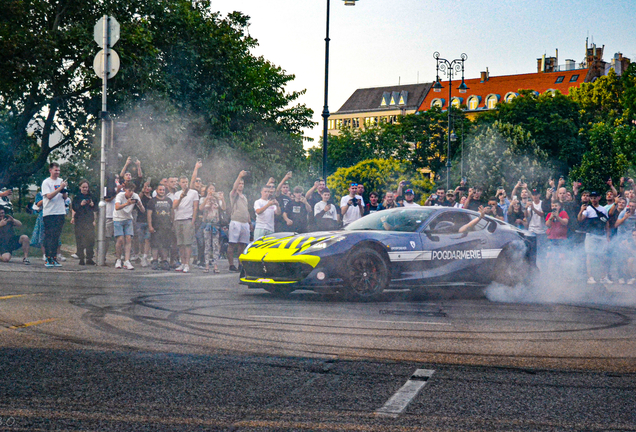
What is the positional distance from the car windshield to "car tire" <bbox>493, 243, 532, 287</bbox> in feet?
4.43

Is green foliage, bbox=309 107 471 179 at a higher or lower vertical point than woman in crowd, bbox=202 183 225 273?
higher

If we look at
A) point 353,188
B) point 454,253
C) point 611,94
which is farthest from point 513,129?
point 454,253

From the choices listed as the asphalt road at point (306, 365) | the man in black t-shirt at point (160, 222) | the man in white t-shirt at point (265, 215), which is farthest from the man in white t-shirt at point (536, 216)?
the man in black t-shirt at point (160, 222)

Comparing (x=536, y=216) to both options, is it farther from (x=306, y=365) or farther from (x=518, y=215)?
(x=306, y=365)

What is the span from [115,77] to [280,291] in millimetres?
18680

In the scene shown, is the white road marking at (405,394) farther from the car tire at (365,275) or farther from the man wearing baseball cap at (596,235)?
the man wearing baseball cap at (596,235)

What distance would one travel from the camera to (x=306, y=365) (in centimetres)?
602

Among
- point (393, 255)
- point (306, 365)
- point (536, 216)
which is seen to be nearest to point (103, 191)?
point (393, 255)

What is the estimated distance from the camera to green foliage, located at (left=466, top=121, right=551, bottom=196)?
2815 inches

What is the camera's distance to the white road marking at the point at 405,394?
4.64 m

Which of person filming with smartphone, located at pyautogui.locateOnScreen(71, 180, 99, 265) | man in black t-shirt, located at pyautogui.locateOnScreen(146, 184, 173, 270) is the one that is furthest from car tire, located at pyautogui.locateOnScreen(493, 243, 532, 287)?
person filming with smartphone, located at pyautogui.locateOnScreen(71, 180, 99, 265)

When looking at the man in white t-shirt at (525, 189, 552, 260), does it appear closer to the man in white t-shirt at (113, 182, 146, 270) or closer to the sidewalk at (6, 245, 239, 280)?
the sidewalk at (6, 245, 239, 280)

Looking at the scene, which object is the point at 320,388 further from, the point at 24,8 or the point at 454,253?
the point at 24,8

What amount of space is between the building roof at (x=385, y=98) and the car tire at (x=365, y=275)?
438 feet
